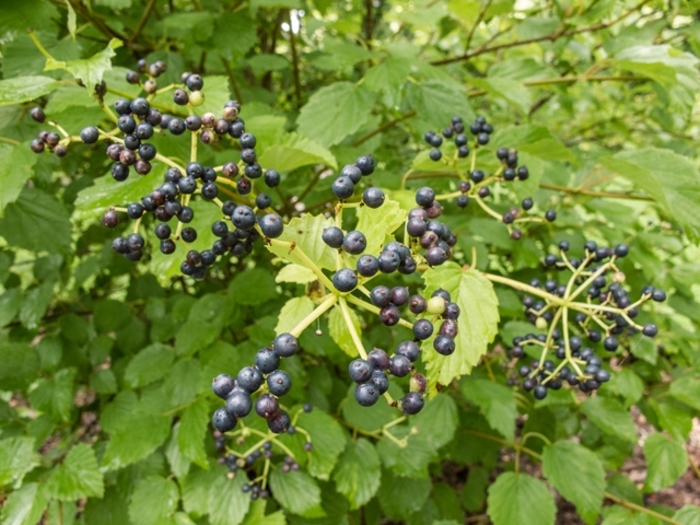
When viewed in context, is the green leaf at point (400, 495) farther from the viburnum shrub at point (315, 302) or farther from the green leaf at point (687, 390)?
the green leaf at point (687, 390)

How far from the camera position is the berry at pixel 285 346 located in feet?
3.71

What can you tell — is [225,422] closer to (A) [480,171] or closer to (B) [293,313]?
(B) [293,313]

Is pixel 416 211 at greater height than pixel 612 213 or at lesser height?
greater

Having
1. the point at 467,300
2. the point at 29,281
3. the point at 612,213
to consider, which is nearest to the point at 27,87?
the point at 467,300

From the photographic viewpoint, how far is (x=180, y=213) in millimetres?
1586

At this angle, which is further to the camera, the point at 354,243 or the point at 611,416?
the point at 611,416

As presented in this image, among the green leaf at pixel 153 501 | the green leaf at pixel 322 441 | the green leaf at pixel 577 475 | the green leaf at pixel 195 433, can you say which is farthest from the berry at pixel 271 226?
the green leaf at pixel 577 475

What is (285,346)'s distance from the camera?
1.13 m

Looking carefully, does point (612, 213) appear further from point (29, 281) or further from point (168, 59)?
point (29, 281)

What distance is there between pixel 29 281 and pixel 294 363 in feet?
8.06

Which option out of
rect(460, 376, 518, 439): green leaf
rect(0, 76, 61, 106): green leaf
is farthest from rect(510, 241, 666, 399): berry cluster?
rect(0, 76, 61, 106): green leaf

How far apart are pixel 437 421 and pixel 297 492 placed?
0.95m

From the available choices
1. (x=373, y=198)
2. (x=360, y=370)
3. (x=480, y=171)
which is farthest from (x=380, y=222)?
(x=480, y=171)

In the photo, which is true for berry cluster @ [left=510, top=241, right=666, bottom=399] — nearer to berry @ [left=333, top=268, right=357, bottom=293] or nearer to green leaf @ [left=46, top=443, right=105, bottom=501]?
berry @ [left=333, top=268, right=357, bottom=293]
